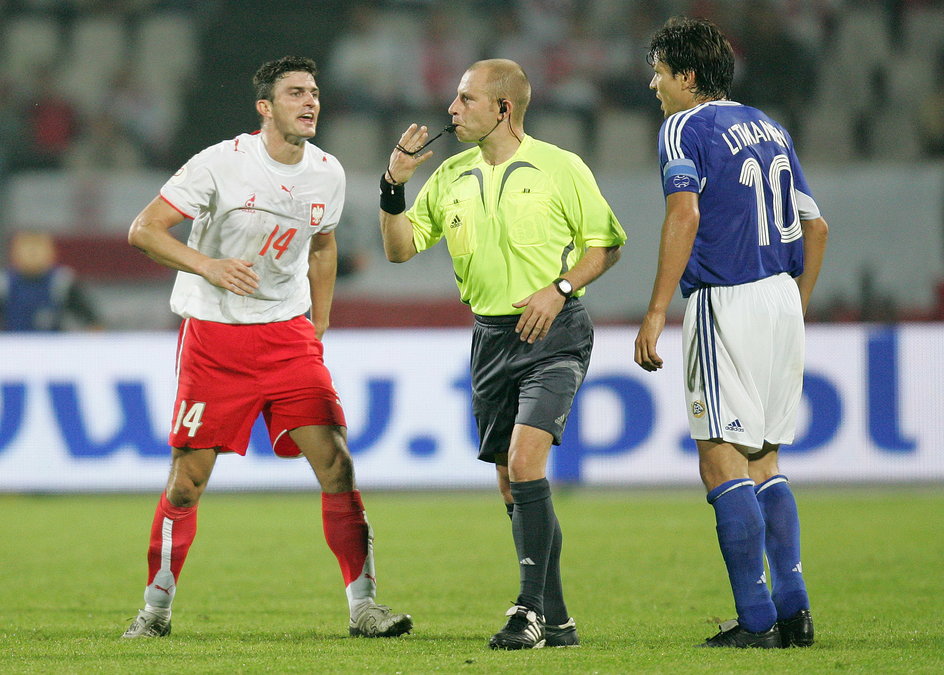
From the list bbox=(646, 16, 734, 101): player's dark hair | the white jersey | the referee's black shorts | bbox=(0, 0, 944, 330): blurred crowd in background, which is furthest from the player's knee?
bbox=(0, 0, 944, 330): blurred crowd in background

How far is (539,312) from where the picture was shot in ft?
14.6

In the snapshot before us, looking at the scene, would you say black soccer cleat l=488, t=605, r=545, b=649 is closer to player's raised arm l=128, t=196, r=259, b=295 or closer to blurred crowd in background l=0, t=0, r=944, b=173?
player's raised arm l=128, t=196, r=259, b=295

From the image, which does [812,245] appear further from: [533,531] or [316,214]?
[316,214]

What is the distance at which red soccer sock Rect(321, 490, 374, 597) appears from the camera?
4.91 meters

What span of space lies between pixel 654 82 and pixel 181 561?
250cm

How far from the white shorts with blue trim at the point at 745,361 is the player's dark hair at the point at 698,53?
2.33 ft

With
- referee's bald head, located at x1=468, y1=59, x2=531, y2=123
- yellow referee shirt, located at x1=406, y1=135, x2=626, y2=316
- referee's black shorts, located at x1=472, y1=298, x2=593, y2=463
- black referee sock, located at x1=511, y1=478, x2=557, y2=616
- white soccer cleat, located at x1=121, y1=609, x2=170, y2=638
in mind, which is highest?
referee's bald head, located at x1=468, y1=59, x2=531, y2=123

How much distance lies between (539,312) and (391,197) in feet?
2.34

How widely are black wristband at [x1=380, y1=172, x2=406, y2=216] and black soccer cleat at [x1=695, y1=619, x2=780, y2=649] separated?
1.85 m

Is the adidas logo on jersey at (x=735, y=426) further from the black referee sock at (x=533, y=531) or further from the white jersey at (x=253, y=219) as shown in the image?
the white jersey at (x=253, y=219)

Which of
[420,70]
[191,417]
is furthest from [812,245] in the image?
[420,70]

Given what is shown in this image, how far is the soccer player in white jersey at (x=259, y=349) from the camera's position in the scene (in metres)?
4.87

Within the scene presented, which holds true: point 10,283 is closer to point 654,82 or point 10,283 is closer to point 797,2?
point 654,82

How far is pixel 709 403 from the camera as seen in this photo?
170 inches
